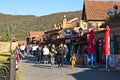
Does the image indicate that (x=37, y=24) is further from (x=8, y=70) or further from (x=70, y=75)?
(x=8, y=70)

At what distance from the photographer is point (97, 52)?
36.1 m

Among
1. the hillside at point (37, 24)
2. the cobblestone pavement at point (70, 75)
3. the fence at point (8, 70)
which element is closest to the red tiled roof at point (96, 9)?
the cobblestone pavement at point (70, 75)

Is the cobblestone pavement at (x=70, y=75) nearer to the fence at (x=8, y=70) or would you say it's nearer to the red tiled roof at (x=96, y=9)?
the fence at (x=8, y=70)

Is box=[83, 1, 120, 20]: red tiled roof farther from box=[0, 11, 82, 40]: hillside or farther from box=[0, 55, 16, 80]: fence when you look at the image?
box=[0, 11, 82, 40]: hillside

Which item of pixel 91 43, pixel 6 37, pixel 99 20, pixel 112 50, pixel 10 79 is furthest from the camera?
pixel 6 37

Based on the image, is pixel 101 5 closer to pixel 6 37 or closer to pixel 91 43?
pixel 91 43

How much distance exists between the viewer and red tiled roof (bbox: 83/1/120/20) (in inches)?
2094

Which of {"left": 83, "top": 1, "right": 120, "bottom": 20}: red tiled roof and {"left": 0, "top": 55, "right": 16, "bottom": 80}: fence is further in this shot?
{"left": 83, "top": 1, "right": 120, "bottom": 20}: red tiled roof

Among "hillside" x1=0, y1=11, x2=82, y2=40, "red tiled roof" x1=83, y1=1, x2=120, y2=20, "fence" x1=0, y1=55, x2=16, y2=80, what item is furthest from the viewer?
"hillside" x1=0, y1=11, x2=82, y2=40

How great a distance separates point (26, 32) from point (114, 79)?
452 feet

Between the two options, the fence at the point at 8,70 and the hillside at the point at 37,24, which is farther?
the hillside at the point at 37,24

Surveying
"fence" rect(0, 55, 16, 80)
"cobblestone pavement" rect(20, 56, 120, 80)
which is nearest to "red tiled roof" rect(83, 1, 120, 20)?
"cobblestone pavement" rect(20, 56, 120, 80)

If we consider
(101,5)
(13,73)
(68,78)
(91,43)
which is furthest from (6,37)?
(13,73)

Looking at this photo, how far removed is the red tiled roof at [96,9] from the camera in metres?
53.2
